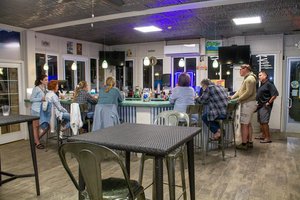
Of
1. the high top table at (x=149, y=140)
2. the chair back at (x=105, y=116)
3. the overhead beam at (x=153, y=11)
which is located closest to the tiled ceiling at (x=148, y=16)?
the overhead beam at (x=153, y=11)

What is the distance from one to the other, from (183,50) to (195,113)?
13.7 ft

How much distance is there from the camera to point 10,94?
609 cm

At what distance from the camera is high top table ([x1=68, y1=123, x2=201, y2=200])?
1.70 meters

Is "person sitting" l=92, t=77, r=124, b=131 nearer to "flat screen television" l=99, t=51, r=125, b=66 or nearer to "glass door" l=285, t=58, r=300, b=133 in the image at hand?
"flat screen television" l=99, t=51, r=125, b=66

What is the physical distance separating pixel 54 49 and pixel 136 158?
4386mm

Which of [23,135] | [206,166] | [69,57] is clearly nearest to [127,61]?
[69,57]

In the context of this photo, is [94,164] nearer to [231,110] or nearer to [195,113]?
[195,113]

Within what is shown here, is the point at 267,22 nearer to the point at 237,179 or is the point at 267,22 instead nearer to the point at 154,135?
the point at 237,179

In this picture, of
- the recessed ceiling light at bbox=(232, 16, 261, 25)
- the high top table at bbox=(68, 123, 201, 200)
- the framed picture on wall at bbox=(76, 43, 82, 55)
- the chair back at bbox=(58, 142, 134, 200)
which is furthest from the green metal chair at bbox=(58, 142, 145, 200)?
the framed picture on wall at bbox=(76, 43, 82, 55)

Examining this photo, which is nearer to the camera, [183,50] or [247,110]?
[247,110]

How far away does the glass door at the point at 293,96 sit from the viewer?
23.6 feet

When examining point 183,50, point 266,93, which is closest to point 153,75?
point 183,50

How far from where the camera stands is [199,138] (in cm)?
487

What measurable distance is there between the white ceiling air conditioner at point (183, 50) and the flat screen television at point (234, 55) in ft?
2.55
